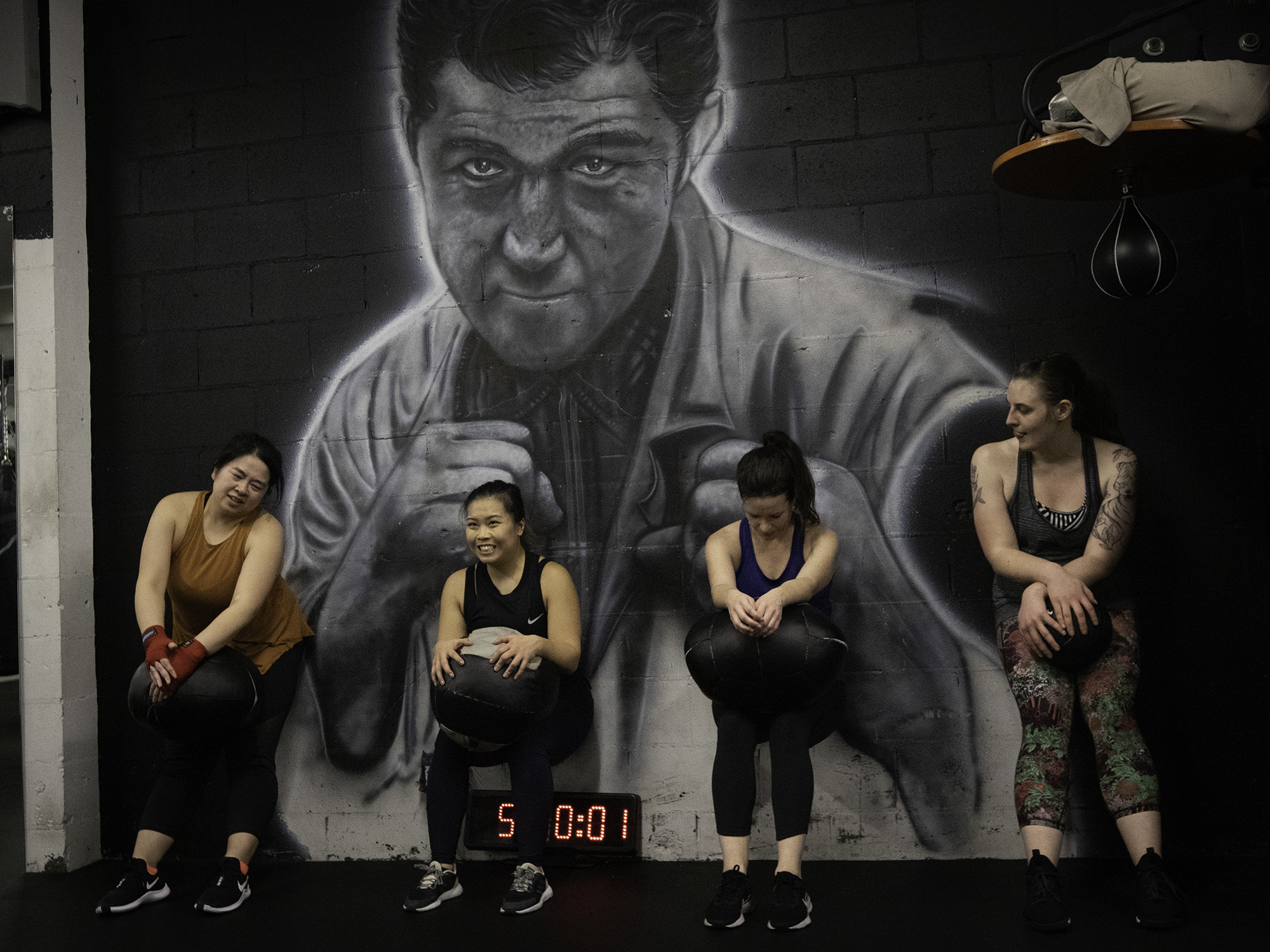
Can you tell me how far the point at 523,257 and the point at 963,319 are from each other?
4.80ft

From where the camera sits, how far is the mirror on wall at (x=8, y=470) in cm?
368

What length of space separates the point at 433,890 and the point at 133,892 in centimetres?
87

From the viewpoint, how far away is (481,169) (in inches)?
146

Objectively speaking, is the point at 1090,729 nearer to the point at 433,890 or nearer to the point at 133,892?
the point at 433,890

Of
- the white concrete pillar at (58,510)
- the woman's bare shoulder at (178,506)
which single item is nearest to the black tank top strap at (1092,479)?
the woman's bare shoulder at (178,506)

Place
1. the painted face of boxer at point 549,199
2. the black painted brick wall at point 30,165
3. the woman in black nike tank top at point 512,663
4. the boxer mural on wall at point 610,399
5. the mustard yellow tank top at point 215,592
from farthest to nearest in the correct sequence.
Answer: the black painted brick wall at point 30,165 → the painted face of boxer at point 549,199 → the boxer mural on wall at point 610,399 → the mustard yellow tank top at point 215,592 → the woman in black nike tank top at point 512,663

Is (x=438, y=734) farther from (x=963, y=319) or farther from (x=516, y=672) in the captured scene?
(x=963, y=319)

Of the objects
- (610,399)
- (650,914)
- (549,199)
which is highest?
(549,199)

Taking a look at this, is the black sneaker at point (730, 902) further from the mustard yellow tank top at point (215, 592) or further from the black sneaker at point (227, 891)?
the mustard yellow tank top at point (215, 592)

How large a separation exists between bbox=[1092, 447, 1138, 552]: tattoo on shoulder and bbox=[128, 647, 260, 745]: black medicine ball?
239cm

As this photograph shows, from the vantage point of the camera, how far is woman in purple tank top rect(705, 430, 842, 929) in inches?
108

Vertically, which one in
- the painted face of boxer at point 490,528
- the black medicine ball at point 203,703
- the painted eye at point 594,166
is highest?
the painted eye at point 594,166

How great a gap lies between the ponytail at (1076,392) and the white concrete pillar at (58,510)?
3.12 m

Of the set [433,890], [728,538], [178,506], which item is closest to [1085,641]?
[728,538]
